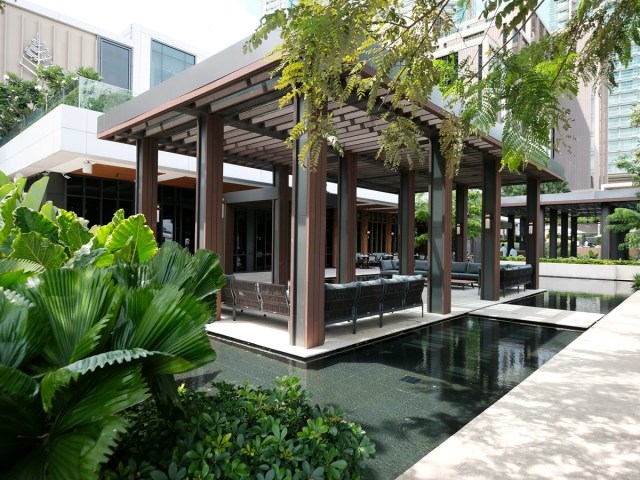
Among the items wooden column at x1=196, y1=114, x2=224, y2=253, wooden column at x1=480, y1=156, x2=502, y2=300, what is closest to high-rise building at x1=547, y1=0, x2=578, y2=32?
wooden column at x1=196, y1=114, x2=224, y2=253

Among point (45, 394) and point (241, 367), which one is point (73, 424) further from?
point (241, 367)

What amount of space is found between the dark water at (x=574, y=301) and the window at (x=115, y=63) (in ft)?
110

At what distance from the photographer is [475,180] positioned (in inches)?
697

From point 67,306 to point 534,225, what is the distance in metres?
17.1

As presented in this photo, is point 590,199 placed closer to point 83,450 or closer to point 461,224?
point 461,224

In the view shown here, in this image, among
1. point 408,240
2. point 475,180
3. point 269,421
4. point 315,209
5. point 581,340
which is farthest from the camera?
point 475,180

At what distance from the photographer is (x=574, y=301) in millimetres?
12844

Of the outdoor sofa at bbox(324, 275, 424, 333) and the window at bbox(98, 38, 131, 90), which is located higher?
the window at bbox(98, 38, 131, 90)

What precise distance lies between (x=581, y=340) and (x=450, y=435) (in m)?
5.09

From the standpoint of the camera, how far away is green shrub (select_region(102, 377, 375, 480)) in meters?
1.91

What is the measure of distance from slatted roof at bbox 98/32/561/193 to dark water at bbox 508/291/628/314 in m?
4.12

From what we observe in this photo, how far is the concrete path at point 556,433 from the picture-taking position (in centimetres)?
307

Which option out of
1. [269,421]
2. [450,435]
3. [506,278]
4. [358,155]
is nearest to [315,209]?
[450,435]

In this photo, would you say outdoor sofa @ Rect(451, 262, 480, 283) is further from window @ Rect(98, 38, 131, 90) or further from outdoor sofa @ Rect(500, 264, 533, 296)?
window @ Rect(98, 38, 131, 90)
